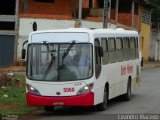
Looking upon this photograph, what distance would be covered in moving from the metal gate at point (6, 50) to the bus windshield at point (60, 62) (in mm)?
23735

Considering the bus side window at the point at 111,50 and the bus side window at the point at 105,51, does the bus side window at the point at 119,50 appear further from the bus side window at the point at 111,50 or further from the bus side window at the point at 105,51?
the bus side window at the point at 105,51

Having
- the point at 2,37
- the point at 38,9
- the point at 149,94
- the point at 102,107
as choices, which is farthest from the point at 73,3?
the point at 102,107

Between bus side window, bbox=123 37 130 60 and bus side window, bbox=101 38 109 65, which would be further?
bus side window, bbox=123 37 130 60

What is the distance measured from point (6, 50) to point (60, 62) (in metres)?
24.3

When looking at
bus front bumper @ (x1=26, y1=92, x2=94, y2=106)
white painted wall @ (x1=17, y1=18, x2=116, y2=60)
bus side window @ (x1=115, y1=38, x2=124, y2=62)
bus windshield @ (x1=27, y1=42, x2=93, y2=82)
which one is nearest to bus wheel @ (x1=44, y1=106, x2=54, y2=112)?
bus front bumper @ (x1=26, y1=92, x2=94, y2=106)

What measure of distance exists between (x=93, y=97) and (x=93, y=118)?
88 cm

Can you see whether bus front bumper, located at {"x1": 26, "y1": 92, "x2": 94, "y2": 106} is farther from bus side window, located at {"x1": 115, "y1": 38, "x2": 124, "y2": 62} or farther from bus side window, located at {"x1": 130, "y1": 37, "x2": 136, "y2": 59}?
bus side window, located at {"x1": 130, "y1": 37, "x2": 136, "y2": 59}

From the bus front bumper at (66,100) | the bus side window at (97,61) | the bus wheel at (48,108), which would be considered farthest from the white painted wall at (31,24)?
the bus front bumper at (66,100)

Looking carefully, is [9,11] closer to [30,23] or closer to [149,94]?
[30,23]

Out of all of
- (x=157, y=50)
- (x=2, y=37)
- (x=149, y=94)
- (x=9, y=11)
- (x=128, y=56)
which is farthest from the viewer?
(x=157, y=50)

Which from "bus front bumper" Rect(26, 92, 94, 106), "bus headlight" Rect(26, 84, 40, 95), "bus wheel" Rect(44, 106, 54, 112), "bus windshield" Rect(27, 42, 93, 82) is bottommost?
"bus wheel" Rect(44, 106, 54, 112)

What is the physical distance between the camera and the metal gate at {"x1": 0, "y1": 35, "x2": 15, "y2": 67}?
131ft

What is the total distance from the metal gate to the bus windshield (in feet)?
77.9

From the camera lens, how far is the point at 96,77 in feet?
53.5
